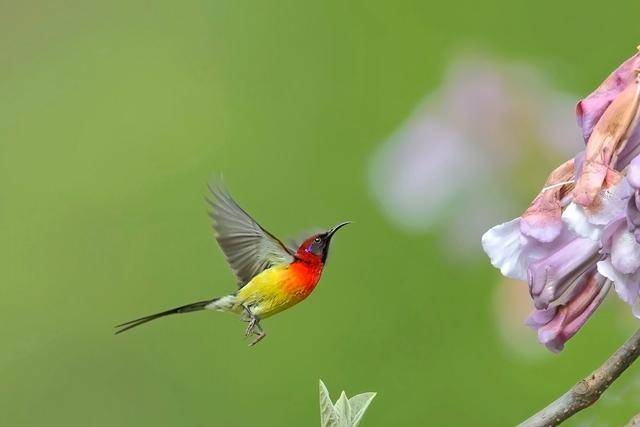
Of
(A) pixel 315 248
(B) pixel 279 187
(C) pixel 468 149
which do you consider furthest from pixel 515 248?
(B) pixel 279 187

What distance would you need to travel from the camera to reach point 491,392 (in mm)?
3547

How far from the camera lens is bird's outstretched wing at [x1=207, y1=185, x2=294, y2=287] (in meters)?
1.73

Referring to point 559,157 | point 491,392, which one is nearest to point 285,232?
point 491,392

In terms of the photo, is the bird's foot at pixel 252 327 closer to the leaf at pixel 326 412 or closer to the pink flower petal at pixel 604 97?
the leaf at pixel 326 412

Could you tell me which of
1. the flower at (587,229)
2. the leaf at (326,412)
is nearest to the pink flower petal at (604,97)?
the flower at (587,229)

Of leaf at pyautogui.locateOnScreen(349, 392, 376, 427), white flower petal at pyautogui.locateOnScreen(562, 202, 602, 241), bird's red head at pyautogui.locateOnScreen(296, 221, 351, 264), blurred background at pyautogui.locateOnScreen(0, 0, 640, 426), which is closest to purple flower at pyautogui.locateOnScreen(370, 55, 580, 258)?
blurred background at pyautogui.locateOnScreen(0, 0, 640, 426)

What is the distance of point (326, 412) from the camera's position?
0.90 meters

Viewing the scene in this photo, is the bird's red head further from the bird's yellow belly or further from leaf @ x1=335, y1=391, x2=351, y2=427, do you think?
leaf @ x1=335, y1=391, x2=351, y2=427

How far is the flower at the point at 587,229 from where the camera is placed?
766 millimetres

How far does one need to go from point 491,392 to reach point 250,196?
144 cm

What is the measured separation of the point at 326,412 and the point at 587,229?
237mm

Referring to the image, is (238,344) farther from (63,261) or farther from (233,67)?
(233,67)

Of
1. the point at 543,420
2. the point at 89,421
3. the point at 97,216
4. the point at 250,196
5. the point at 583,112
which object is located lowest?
the point at 543,420

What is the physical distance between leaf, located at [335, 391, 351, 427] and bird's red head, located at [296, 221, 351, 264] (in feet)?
2.59
